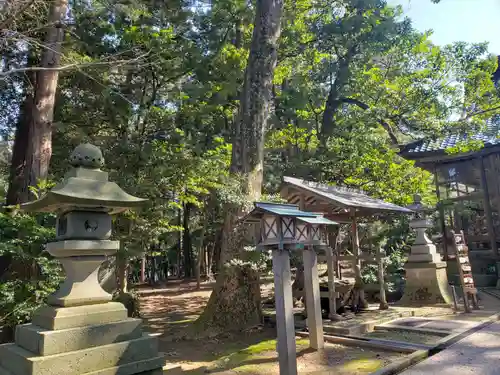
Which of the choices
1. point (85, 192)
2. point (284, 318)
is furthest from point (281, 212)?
point (85, 192)

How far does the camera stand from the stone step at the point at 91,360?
3605mm

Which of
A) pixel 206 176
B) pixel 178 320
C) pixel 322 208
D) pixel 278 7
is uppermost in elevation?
pixel 278 7

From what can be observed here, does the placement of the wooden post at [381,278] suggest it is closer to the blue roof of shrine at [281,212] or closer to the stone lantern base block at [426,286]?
the stone lantern base block at [426,286]

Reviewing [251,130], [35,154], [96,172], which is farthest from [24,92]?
[96,172]

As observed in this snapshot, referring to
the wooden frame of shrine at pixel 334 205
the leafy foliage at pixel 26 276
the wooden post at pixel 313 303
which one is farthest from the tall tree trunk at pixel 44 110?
the wooden post at pixel 313 303

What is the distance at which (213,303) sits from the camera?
7.37 meters

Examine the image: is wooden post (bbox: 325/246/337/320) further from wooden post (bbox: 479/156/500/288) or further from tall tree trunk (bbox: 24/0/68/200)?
wooden post (bbox: 479/156/500/288)

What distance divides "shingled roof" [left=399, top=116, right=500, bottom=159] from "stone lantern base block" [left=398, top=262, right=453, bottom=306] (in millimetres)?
4445

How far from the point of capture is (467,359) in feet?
16.2

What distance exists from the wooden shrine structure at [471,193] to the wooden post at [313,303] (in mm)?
8661

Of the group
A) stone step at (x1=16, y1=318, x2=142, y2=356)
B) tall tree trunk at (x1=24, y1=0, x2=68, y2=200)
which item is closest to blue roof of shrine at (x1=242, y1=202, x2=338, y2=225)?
stone step at (x1=16, y1=318, x2=142, y2=356)

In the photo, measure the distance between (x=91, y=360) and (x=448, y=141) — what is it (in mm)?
14009

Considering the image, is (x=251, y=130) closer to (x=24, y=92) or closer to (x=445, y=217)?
(x=24, y=92)

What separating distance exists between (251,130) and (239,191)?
5.31ft
